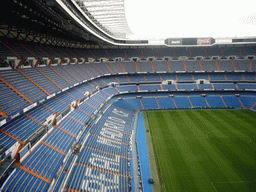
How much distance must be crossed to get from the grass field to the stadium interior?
3482mm

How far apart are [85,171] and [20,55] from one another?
12.8 m

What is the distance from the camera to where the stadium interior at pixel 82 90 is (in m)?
9.27

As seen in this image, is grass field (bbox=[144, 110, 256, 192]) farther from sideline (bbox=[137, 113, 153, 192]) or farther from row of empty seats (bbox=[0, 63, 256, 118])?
row of empty seats (bbox=[0, 63, 256, 118])

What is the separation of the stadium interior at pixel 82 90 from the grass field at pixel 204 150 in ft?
11.4

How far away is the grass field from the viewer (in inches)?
480

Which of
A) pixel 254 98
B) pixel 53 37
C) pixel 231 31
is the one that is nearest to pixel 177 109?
pixel 254 98

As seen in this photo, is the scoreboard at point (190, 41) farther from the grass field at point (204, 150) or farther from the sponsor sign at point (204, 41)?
the grass field at point (204, 150)

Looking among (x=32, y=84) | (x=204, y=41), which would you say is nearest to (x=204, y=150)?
(x=32, y=84)

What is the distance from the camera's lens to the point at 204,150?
16.2 meters

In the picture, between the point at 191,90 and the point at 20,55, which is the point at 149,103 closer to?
the point at 191,90

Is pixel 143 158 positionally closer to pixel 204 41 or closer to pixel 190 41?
pixel 190 41

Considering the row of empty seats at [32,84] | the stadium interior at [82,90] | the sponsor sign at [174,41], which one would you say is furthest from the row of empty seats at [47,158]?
the sponsor sign at [174,41]

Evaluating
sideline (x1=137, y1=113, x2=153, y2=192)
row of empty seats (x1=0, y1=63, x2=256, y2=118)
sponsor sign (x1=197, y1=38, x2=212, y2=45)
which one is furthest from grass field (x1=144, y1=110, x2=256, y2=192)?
sponsor sign (x1=197, y1=38, x2=212, y2=45)

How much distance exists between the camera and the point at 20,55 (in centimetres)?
1394
